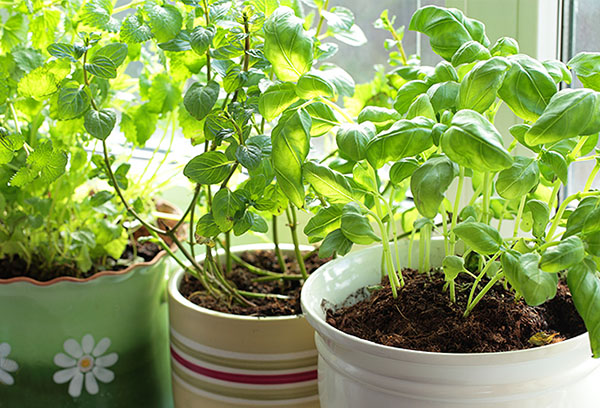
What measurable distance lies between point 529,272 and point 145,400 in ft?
1.99

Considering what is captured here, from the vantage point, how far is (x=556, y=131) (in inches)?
15.1

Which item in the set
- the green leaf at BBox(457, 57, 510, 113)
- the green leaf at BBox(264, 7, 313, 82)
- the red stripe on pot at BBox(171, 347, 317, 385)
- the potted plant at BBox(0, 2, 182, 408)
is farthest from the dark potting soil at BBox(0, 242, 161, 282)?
the green leaf at BBox(457, 57, 510, 113)

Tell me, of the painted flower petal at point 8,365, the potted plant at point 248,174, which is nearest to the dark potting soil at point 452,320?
the potted plant at point 248,174

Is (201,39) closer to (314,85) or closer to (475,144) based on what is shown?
(314,85)

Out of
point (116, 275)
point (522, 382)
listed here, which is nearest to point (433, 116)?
point (522, 382)

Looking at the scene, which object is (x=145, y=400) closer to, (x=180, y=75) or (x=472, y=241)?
(x=180, y=75)

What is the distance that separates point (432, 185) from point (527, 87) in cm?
10

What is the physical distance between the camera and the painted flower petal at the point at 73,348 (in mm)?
777

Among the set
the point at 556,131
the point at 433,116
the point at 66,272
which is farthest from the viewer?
the point at 66,272

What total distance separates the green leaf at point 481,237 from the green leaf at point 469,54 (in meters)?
0.13

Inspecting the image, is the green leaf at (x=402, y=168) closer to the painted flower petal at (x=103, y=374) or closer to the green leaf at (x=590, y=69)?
the green leaf at (x=590, y=69)

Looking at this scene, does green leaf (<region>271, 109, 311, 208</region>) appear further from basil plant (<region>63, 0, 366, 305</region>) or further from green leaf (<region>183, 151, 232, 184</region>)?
green leaf (<region>183, 151, 232, 184</region>)

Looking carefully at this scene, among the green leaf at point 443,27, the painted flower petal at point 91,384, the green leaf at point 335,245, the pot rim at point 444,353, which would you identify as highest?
the green leaf at point 443,27

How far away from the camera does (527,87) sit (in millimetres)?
422
